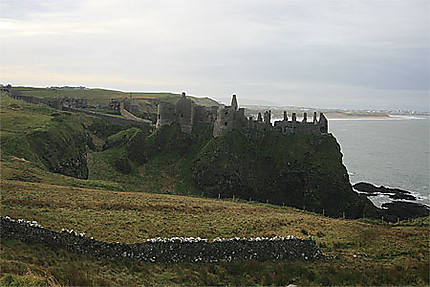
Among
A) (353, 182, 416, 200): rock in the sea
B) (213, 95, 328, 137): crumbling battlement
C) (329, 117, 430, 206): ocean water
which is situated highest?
(213, 95, 328, 137): crumbling battlement

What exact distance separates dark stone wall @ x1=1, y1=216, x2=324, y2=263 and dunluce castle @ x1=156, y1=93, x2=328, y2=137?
38.4 metres

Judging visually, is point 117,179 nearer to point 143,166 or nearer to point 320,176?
point 143,166

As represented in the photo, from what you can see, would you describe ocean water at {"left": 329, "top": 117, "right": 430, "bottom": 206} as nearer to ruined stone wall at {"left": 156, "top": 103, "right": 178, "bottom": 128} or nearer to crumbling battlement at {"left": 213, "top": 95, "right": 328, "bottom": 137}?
crumbling battlement at {"left": 213, "top": 95, "right": 328, "bottom": 137}

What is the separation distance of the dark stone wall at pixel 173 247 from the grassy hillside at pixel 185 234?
51 cm

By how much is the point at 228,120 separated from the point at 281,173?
11.6m

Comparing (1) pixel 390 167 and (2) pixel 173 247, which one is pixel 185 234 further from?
(1) pixel 390 167

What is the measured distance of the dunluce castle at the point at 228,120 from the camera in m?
56.9

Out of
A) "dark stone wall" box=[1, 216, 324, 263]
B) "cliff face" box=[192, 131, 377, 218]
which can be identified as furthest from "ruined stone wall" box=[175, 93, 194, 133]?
"dark stone wall" box=[1, 216, 324, 263]

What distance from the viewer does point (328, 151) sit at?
5588cm

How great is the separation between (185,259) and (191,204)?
34.5 ft

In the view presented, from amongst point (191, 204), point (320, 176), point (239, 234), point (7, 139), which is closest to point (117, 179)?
point (7, 139)

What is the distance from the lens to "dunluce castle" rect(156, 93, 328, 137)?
2240 inches

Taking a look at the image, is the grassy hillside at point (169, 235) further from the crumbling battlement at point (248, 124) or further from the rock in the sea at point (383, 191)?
the rock in the sea at point (383, 191)

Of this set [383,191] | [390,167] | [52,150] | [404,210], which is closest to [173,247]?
[52,150]
